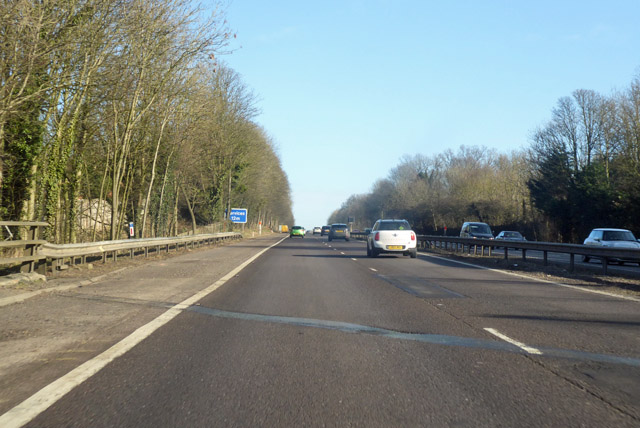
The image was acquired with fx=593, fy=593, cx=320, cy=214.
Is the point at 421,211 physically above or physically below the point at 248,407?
above

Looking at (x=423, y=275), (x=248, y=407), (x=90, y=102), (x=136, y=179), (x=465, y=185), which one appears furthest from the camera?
(x=465, y=185)

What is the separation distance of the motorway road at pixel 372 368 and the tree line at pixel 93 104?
784cm

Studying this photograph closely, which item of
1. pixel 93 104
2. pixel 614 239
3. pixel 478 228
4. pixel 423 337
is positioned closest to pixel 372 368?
pixel 423 337

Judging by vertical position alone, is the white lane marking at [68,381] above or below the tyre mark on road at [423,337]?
below

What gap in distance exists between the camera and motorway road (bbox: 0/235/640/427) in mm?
4176

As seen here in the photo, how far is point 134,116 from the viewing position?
26641mm

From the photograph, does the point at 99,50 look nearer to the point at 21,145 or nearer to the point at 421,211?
the point at 21,145

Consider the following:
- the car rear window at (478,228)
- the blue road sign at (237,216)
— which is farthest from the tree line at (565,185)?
the blue road sign at (237,216)

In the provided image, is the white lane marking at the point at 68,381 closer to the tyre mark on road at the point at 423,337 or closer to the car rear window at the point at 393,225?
the tyre mark on road at the point at 423,337

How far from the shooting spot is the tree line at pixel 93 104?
46.9 ft

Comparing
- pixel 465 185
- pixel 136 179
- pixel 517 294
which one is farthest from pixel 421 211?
pixel 517 294

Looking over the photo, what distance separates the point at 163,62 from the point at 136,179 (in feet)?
34.9

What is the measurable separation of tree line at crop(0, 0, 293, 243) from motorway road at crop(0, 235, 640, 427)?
784 centimetres

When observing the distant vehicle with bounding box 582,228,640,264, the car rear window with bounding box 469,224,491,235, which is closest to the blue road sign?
the car rear window with bounding box 469,224,491,235
